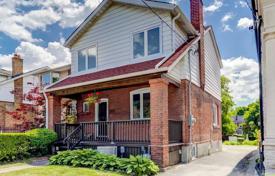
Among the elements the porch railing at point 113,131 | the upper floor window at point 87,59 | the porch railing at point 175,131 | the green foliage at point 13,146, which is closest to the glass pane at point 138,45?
the upper floor window at point 87,59

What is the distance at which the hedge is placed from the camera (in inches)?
508

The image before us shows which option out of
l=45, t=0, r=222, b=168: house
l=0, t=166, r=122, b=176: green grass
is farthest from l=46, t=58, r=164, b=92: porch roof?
l=0, t=166, r=122, b=176: green grass

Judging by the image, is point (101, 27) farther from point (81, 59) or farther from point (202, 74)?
point (202, 74)

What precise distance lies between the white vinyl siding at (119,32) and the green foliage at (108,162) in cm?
534

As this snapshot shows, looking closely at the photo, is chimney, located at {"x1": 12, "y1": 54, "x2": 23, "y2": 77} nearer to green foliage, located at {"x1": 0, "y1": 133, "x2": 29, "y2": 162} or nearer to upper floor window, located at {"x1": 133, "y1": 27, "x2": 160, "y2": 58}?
green foliage, located at {"x1": 0, "y1": 133, "x2": 29, "y2": 162}

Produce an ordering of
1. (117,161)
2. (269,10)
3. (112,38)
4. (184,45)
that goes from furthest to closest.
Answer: (112,38), (184,45), (117,161), (269,10)

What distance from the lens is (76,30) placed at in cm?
1677

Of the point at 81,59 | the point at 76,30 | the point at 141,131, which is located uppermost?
the point at 76,30

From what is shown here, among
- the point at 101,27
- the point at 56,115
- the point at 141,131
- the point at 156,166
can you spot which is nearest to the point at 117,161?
the point at 156,166

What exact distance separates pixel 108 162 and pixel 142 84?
15.1 ft

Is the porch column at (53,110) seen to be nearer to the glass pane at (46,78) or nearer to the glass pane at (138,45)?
the glass pane at (138,45)

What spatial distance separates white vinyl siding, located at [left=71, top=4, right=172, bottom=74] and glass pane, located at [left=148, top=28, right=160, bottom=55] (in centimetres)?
31

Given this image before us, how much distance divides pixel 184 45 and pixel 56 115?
315 inches

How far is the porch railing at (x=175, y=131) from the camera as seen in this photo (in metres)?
11.9
